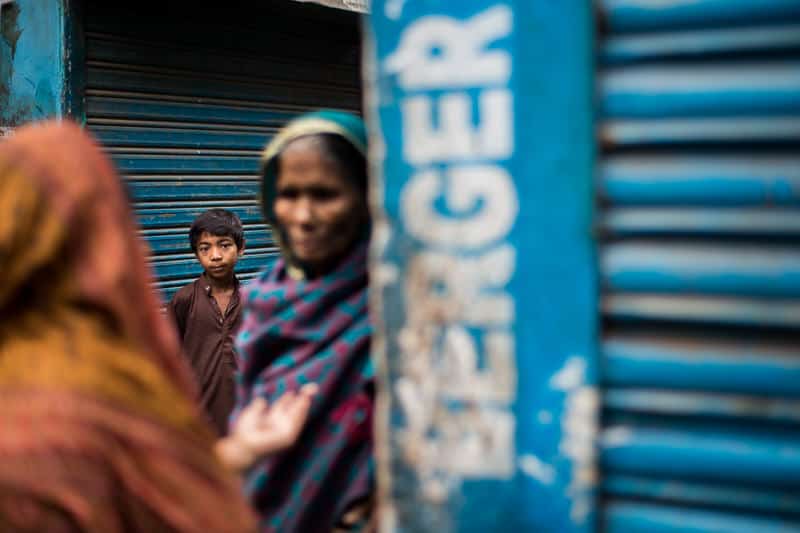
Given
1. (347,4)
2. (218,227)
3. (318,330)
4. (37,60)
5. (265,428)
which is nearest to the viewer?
(265,428)

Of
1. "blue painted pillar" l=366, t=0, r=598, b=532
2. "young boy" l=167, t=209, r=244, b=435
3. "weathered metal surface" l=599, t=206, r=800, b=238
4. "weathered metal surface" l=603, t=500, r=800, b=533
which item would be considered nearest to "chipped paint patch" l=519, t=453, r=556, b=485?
"blue painted pillar" l=366, t=0, r=598, b=532

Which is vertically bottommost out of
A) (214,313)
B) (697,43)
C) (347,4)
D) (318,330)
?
(214,313)

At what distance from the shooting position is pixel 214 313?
14.8 feet

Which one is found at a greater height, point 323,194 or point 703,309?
point 323,194

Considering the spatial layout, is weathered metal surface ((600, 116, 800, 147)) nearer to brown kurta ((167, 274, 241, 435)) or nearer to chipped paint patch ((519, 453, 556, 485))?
chipped paint patch ((519, 453, 556, 485))

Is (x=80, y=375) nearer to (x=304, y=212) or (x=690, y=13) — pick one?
(x=304, y=212)

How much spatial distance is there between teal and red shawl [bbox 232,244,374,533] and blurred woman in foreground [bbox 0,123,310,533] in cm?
40

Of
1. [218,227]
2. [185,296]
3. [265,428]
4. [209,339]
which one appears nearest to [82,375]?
[265,428]

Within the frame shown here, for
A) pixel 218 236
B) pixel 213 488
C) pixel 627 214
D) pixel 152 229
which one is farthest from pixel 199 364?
pixel 627 214

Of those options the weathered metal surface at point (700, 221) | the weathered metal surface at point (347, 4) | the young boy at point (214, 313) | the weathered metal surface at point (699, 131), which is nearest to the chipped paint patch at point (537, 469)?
the weathered metal surface at point (700, 221)

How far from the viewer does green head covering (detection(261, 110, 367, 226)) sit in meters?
2.01

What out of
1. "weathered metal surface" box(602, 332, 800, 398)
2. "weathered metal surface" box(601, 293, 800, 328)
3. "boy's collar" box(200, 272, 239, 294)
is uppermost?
"weathered metal surface" box(601, 293, 800, 328)

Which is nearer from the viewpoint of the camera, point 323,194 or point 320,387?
point 320,387

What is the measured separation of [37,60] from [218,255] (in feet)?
7.37
